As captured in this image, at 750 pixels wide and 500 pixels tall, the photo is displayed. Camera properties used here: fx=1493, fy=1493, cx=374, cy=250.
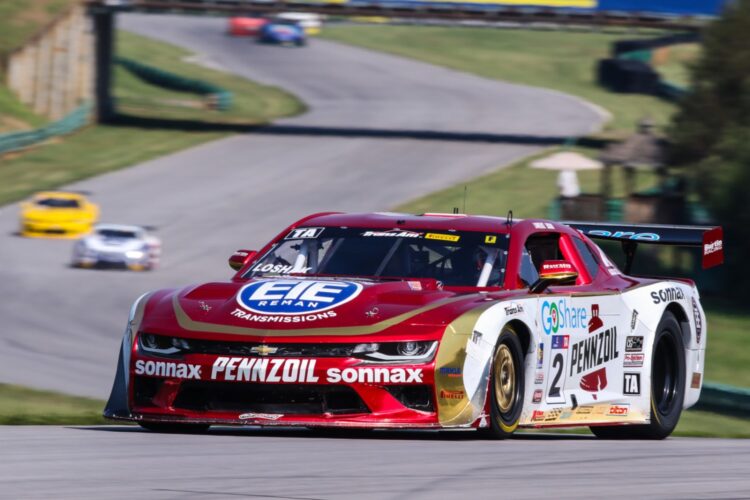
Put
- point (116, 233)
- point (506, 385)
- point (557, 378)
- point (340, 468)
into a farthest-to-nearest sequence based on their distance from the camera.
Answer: point (116, 233)
point (557, 378)
point (506, 385)
point (340, 468)

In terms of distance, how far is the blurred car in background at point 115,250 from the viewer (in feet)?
99.1

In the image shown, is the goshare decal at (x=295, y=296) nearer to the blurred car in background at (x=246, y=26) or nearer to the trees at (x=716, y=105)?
the trees at (x=716, y=105)

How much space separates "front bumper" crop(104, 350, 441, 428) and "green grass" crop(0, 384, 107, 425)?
7.77 ft

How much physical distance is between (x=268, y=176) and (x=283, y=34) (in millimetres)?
34192

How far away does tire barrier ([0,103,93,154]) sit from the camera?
44.4 m

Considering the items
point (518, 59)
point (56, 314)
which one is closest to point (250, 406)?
point (56, 314)

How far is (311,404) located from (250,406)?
0.31 meters

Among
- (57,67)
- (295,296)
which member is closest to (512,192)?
(57,67)

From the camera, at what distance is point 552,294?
848 cm

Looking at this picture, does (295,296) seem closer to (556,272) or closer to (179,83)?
(556,272)

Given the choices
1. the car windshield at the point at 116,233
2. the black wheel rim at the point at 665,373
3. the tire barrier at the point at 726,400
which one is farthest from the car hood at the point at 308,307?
the car windshield at the point at 116,233

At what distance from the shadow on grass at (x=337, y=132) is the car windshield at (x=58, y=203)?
646 inches

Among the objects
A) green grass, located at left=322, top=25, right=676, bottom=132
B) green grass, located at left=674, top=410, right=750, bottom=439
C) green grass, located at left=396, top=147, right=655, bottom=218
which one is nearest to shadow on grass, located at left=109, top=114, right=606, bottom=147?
green grass, located at left=396, top=147, right=655, bottom=218

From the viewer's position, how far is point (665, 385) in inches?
385
